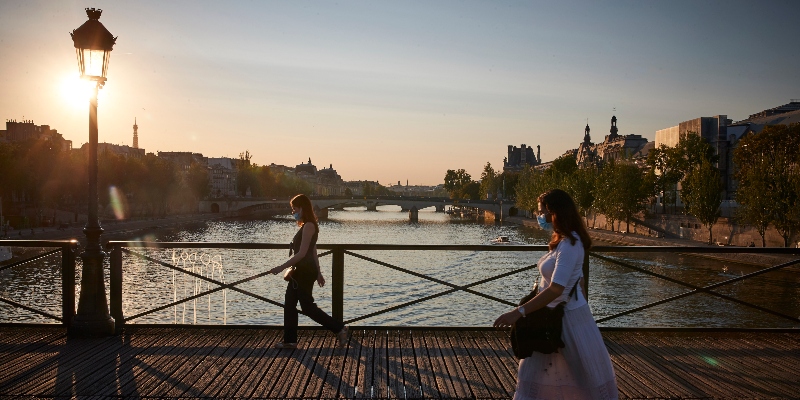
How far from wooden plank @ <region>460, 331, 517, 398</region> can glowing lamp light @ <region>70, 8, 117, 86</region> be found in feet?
19.4

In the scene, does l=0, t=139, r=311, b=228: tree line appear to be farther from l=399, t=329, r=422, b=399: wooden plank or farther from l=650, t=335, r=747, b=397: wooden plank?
l=650, t=335, r=747, b=397: wooden plank

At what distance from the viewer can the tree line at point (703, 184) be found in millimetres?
47000

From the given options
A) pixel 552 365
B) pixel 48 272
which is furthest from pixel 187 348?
pixel 48 272

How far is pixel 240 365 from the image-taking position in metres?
8.18

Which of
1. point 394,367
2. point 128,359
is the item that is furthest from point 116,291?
point 394,367

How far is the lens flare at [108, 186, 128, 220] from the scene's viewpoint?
80.9m

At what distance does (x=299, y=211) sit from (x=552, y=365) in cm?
427

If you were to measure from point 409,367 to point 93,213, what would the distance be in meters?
Answer: 4.97

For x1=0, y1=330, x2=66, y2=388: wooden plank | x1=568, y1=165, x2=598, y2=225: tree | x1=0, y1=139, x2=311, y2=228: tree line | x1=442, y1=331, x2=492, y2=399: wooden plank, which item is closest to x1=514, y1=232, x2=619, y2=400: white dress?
x1=442, y1=331, x2=492, y2=399: wooden plank

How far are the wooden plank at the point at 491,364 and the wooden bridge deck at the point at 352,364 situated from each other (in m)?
0.01

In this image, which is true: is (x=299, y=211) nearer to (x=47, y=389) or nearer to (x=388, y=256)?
(x=47, y=389)

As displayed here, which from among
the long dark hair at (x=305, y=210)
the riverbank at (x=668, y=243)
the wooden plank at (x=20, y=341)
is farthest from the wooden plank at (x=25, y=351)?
the riverbank at (x=668, y=243)

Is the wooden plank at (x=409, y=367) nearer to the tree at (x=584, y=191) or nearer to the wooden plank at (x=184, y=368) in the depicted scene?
the wooden plank at (x=184, y=368)

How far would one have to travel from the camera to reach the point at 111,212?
82750 mm
